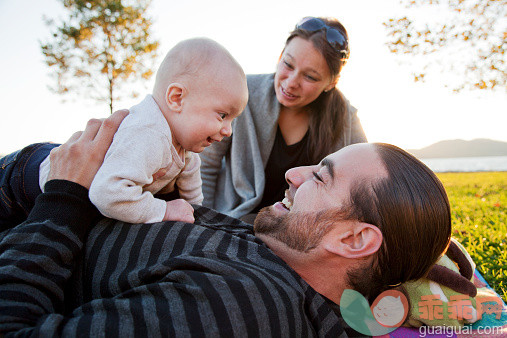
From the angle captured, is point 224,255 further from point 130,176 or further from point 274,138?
point 274,138

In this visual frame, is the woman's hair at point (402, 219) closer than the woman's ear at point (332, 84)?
Yes

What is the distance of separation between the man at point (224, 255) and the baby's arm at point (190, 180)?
1.48ft

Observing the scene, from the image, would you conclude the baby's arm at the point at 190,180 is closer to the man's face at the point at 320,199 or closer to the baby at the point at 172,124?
the baby at the point at 172,124

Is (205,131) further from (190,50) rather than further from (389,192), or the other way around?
(389,192)

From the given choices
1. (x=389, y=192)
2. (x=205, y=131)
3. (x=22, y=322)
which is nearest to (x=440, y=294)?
(x=389, y=192)

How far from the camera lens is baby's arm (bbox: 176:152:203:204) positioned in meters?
2.53

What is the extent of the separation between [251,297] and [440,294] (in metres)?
1.26

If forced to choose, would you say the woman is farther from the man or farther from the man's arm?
the man's arm

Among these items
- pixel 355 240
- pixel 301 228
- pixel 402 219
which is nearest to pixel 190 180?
pixel 301 228

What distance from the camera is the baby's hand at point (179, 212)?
1.94 m

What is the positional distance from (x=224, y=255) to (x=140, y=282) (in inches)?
14.8

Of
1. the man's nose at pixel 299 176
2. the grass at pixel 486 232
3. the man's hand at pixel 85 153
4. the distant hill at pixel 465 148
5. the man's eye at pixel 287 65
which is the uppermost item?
the man's eye at pixel 287 65

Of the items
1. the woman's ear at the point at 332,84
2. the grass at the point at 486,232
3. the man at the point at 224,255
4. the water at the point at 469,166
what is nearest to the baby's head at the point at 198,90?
the man at the point at 224,255

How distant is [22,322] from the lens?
1280 millimetres
